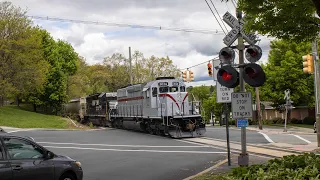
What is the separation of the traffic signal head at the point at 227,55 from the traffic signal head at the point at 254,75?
0.84 meters

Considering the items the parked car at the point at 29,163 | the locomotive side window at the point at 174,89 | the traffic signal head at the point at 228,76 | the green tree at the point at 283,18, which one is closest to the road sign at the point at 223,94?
the green tree at the point at 283,18

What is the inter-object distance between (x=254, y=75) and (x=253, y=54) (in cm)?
90

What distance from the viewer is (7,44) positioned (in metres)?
44.1

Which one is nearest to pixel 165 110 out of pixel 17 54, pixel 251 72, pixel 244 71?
pixel 244 71

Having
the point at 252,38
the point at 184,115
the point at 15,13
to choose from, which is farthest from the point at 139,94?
the point at 15,13

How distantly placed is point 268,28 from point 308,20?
1.03m

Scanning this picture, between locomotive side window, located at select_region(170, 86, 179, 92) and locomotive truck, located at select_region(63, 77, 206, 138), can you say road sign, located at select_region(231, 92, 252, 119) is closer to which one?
locomotive truck, located at select_region(63, 77, 206, 138)

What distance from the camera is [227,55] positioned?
9.83 m

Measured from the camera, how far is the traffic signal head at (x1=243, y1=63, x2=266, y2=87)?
8930mm

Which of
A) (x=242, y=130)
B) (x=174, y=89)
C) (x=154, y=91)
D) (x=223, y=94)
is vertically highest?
(x=174, y=89)

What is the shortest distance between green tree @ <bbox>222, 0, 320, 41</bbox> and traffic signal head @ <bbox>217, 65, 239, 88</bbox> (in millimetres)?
A: 1602

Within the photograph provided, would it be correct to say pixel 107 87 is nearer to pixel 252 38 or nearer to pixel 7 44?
pixel 7 44

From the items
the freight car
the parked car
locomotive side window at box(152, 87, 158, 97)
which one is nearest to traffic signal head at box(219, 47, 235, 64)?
the parked car

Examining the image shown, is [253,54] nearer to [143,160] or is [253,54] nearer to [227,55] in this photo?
[227,55]
